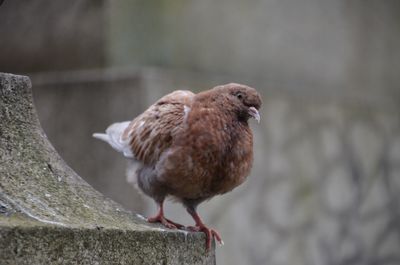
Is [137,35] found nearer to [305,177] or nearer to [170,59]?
[170,59]

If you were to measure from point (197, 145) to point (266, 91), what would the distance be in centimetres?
388

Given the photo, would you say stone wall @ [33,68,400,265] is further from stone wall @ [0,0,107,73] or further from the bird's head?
the bird's head

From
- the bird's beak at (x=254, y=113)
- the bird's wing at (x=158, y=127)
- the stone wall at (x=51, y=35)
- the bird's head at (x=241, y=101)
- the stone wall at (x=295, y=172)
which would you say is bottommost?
the stone wall at (x=295, y=172)

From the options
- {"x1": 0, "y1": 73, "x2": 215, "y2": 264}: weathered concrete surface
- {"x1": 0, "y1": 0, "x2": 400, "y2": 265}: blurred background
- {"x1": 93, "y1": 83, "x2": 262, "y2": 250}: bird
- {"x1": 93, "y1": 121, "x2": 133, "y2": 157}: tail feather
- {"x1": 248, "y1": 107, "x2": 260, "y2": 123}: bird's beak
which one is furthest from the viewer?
{"x1": 0, "y1": 0, "x2": 400, "y2": 265}: blurred background

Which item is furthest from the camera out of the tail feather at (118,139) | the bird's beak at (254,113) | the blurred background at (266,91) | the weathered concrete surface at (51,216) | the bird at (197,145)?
the blurred background at (266,91)

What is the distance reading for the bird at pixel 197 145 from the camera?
11.4ft

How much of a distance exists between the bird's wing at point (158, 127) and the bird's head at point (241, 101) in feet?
0.63

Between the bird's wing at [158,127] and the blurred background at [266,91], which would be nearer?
the bird's wing at [158,127]

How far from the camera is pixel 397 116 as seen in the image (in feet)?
28.8

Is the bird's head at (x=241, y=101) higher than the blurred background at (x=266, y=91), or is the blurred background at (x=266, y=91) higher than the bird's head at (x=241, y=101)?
the bird's head at (x=241, y=101)

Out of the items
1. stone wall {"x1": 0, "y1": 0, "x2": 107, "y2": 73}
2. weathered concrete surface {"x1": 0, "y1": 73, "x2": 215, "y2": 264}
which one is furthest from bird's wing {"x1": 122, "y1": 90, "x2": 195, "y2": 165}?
stone wall {"x1": 0, "y1": 0, "x2": 107, "y2": 73}

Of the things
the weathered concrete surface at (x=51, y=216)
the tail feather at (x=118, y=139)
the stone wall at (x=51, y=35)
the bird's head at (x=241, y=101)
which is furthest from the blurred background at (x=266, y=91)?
the weathered concrete surface at (x=51, y=216)

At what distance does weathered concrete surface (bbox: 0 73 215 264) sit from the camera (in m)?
2.05

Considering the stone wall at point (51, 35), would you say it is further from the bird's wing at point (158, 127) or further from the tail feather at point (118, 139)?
the bird's wing at point (158, 127)
